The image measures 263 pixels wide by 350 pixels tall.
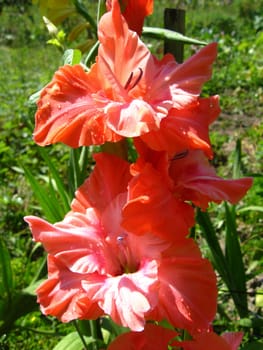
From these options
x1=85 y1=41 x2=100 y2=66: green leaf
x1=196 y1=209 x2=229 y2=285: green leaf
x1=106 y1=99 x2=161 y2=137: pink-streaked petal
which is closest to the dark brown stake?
x1=85 y1=41 x2=100 y2=66: green leaf

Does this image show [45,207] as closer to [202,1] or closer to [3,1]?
[3,1]

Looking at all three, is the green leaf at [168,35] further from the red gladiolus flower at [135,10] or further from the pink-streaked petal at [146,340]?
the pink-streaked petal at [146,340]

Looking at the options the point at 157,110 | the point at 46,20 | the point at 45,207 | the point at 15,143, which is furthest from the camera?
the point at 15,143

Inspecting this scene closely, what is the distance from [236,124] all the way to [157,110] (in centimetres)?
313

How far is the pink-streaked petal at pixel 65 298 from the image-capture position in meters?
0.80

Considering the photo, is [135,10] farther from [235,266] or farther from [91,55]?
[235,266]

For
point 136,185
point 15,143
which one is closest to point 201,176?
point 136,185

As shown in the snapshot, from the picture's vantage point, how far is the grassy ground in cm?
195

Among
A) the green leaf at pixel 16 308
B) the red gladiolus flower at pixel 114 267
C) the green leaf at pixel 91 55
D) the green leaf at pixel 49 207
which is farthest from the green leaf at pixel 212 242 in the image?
the red gladiolus flower at pixel 114 267

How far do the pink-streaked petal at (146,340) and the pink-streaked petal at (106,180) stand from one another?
218mm

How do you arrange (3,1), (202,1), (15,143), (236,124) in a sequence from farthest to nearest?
1. (202,1)
2. (3,1)
3. (236,124)
4. (15,143)

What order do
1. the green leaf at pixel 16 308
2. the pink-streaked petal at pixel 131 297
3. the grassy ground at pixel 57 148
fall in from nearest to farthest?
the pink-streaked petal at pixel 131 297 < the green leaf at pixel 16 308 < the grassy ground at pixel 57 148

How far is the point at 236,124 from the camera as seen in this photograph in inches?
149

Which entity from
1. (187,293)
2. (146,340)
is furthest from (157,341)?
(187,293)
